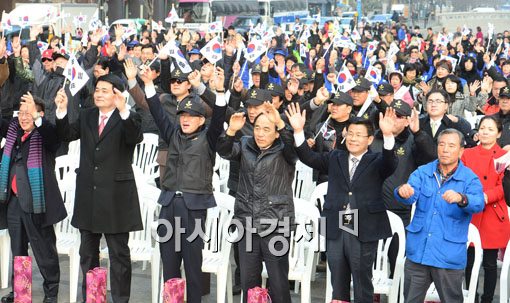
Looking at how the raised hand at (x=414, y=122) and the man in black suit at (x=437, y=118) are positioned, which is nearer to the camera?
the raised hand at (x=414, y=122)

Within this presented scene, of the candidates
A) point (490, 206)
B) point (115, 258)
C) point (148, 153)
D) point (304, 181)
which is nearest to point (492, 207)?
point (490, 206)

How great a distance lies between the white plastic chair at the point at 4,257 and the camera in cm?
833

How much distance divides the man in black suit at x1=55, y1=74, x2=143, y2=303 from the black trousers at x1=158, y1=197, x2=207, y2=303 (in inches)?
12.9

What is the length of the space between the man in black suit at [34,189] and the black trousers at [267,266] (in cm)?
166

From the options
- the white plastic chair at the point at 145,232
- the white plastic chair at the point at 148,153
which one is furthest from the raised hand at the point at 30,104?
the white plastic chair at the point at 148,153

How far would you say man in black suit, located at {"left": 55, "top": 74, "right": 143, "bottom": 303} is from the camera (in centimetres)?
736

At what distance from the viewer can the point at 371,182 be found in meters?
6.80

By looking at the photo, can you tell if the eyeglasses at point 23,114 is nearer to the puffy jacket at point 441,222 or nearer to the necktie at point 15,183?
the necktie at point 15,183

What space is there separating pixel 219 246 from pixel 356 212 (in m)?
1.35

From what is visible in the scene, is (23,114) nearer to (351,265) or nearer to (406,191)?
(351,265)

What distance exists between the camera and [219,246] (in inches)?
301

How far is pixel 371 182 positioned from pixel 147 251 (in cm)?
215

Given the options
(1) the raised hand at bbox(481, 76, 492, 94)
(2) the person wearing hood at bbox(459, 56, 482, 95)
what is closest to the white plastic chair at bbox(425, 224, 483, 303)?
(1) the raised hand at bbox(481, 76, 492, 94)

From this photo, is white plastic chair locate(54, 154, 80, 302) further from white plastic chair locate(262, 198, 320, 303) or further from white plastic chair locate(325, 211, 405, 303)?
white plastic chair locate(325, 211, 405, 303)
